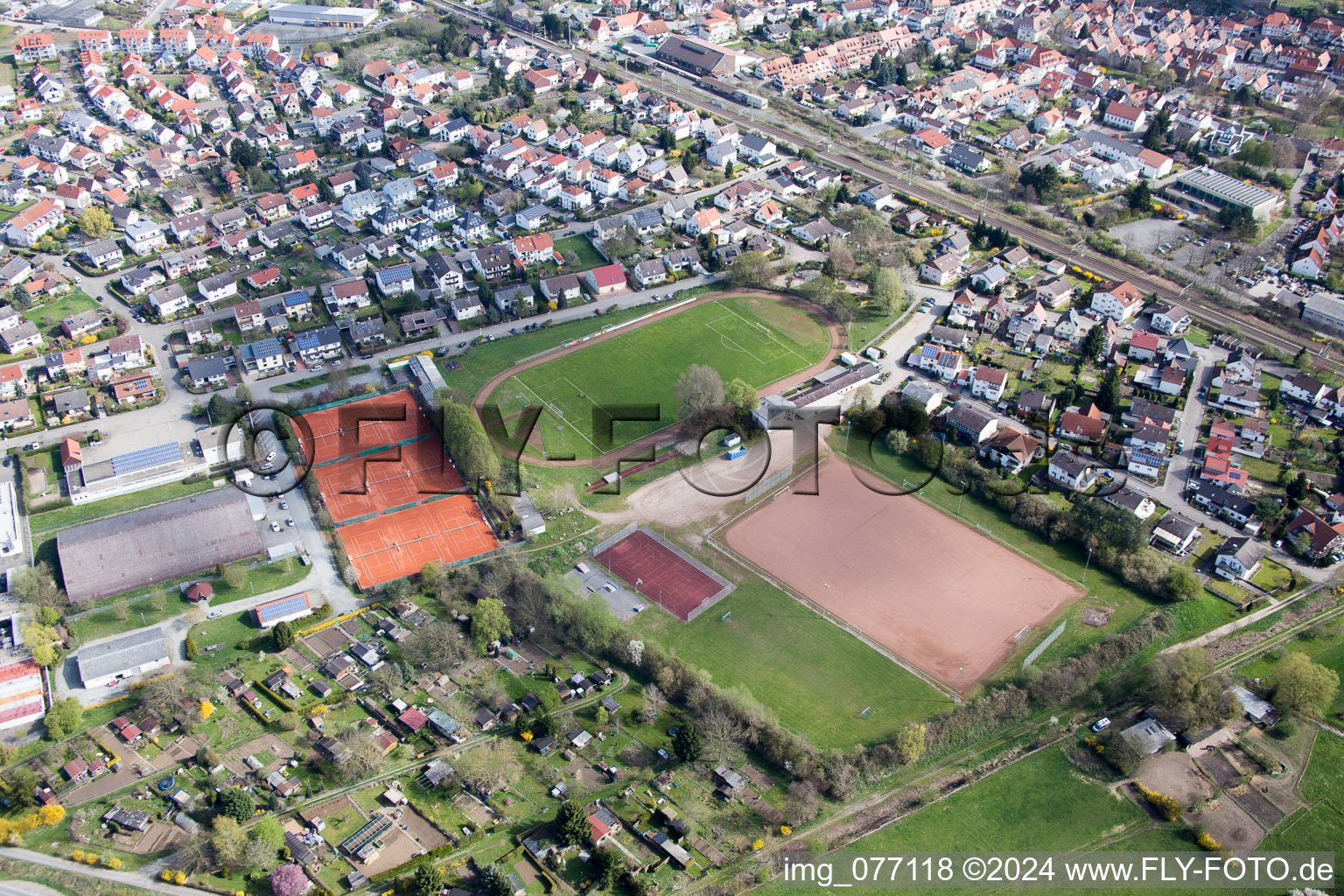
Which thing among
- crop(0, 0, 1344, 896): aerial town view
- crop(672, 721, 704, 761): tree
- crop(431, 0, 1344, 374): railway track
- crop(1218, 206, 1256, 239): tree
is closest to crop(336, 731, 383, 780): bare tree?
crop(0, 0, 1344, 896): aerial town view

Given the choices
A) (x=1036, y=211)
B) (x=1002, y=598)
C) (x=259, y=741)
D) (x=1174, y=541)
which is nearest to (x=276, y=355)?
(x=259, y=741)

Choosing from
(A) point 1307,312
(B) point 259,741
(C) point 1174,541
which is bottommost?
(B) point 259,741

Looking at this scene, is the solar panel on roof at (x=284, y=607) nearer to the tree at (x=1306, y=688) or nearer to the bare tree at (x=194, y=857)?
the bare tree at (x=194, y=857)

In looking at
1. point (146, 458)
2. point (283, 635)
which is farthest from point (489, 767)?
point (146, 458)

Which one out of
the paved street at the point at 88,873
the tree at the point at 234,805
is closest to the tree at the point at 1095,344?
the tree at the point at 234,805

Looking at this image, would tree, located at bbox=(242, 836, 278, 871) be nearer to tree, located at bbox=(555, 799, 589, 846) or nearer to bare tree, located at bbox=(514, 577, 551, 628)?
tree, located at bbox=(555, 799, 589, 846)

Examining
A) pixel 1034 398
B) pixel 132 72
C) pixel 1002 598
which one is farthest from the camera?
pixel 132 72

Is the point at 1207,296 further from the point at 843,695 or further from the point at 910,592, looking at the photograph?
the point at 843,695
